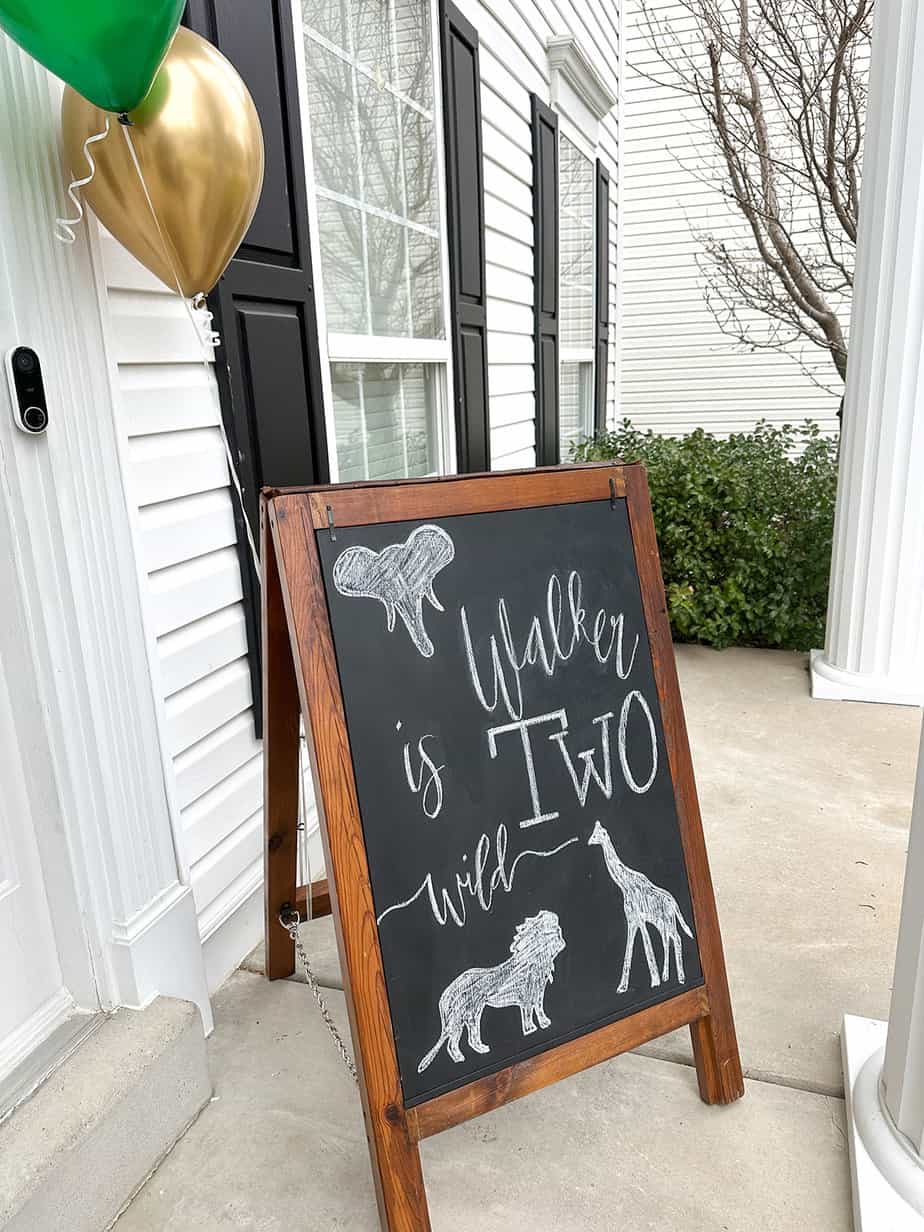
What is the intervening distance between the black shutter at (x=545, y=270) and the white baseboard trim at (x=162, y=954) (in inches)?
123

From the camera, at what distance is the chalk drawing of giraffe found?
4.46 ft

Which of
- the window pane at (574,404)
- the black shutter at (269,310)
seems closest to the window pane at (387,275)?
the black shutter at (269,310)

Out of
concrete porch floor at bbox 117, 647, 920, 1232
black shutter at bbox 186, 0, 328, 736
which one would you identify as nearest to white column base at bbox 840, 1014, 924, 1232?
concrete porch floor at bbox 117, 647, 920, 1232

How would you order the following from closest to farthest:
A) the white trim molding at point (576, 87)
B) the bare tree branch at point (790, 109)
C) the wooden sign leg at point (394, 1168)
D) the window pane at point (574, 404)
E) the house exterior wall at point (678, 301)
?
the wooden sign leg at point (394, 1168) < the white trim molding at point (576, 87) < the bare tree branch at point (790, 109) < the window pane at point (574, 404) < the house exterior wall at point (678, 301)

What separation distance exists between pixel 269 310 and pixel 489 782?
A: 1.23m

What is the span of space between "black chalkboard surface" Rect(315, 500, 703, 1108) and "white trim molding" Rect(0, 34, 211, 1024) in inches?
17.6

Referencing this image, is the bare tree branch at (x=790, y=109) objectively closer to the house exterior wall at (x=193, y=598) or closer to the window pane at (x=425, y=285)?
the window pane at (x=425, y=285)

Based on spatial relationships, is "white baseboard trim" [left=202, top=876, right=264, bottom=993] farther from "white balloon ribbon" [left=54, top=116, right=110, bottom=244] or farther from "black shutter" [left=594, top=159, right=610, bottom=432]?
"black shutter" [left=594, top=159, right=610, bottom=432]

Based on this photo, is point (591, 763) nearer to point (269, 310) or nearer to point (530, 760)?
point (530, 760)

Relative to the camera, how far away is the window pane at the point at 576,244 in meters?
4.73

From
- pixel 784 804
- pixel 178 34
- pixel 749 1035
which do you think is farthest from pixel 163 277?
pixel 784 804

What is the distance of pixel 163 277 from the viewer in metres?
1.34

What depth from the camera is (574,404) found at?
5391 mm

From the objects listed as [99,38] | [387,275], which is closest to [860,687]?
[387,275]
